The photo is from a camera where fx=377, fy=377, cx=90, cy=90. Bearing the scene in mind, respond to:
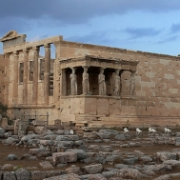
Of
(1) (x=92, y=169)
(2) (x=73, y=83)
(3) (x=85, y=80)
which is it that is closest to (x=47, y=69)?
(2) (x=73, y=83)

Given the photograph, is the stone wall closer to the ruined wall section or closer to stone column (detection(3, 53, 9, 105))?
stone column (detection(3, 53, 9, 105))

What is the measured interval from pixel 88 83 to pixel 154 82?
874 cm

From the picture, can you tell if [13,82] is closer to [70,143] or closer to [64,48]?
[64,48]

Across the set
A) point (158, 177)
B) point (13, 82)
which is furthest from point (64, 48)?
point (158, 177)

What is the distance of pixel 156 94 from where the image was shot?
30.9 meters

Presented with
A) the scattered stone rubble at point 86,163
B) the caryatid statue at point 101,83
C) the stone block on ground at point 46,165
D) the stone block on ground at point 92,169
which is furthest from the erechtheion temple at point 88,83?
the stone block on ground at point 92,169

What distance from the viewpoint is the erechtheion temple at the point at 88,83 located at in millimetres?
23688

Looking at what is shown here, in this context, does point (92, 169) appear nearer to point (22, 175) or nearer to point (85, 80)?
point (22, 175)

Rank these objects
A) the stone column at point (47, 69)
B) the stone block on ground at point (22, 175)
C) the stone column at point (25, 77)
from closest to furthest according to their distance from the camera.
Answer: the stone block on ground at point (22, 175) → the stone column at point (47, 69) → the stone column at point (25, 77)

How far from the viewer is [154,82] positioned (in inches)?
1217

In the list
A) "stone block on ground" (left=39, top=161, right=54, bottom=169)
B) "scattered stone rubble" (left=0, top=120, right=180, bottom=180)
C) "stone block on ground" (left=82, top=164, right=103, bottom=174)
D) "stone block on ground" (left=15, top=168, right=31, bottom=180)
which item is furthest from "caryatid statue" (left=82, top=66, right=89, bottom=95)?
"stone block on ground" (left=15, top=168, right=31, bottom=180)

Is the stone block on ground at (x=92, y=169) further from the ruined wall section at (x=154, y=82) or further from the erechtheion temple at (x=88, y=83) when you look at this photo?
the ruined wall section at (x=154, y=82)

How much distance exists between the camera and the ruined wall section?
1140 inches

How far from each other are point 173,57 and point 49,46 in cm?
1146
